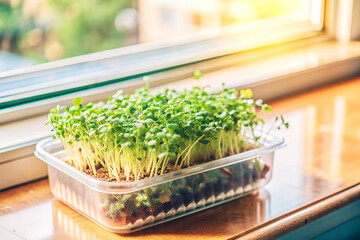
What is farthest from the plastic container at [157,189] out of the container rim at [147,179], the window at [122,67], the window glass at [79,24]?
the window glass at [79,24]

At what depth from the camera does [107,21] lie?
41.3 feet

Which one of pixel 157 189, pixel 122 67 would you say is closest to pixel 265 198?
pixel 157 189

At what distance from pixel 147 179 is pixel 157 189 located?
30 millimetres

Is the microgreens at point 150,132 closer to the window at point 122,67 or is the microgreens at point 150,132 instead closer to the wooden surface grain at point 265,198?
the wooden surface grain at point 265,198

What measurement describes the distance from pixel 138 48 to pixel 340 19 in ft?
2.72

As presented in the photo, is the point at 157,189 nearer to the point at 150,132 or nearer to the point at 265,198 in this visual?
the point at 150,132

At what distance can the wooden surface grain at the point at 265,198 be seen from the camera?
0.88m

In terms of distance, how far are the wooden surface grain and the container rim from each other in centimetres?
10

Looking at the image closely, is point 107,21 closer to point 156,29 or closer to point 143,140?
point 156,29

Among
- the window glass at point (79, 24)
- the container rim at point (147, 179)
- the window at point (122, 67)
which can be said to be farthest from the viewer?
the window glass at point (79, 24)

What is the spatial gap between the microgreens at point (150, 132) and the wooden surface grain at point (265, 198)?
104 millimetres

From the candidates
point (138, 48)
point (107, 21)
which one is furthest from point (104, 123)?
point (107, 21)

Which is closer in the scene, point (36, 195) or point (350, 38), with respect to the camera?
point (36, 195)

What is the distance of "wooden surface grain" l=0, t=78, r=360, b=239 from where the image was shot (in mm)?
881
